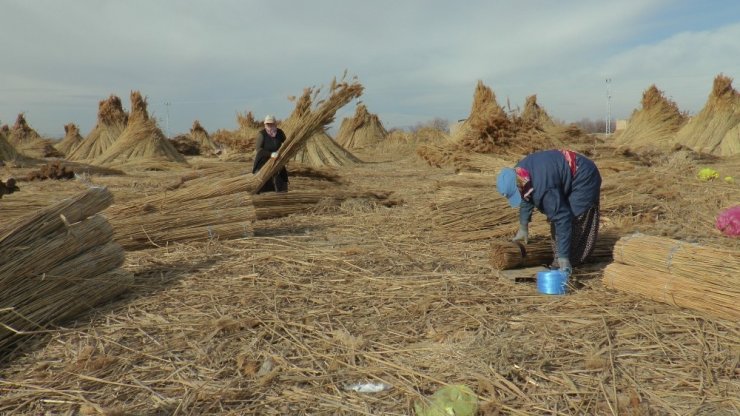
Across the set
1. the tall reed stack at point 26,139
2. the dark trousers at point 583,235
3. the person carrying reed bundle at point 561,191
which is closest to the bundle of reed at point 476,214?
the dark trousers at point 583,235

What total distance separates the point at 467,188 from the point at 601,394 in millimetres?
4528

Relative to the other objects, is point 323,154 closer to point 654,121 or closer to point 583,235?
point 654,121

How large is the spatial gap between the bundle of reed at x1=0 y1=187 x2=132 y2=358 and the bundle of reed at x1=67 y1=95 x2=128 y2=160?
15.9 metres

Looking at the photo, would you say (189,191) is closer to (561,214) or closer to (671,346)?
(561,214)

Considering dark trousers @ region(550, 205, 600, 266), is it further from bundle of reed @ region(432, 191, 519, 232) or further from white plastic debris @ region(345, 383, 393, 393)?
white plastic debris @ region(345, 383, 393, 393)

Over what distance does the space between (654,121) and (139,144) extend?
15116 mm

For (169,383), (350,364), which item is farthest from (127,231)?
(350,364)

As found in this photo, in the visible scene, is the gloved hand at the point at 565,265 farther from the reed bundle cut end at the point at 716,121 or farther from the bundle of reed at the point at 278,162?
the reed bundle cut end at the point at 716,121

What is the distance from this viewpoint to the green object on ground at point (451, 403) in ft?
6.69

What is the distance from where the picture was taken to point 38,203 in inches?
211

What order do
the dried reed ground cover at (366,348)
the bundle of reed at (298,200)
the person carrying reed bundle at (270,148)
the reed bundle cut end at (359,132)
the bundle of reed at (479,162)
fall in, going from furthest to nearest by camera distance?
the reed bundle cut end at (359,132)
the bundle of reed at (479,162)
the person carrying reed bundle at (270,148)
the bundle of reed at (298,200)
the dried reed ground cover at (366,348)

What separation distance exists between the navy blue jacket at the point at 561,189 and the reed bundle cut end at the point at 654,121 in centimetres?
1361

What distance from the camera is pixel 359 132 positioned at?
79.2ft

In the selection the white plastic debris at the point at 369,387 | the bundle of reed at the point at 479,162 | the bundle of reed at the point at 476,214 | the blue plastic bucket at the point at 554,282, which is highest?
the bundle of reed at the point at 479,162
